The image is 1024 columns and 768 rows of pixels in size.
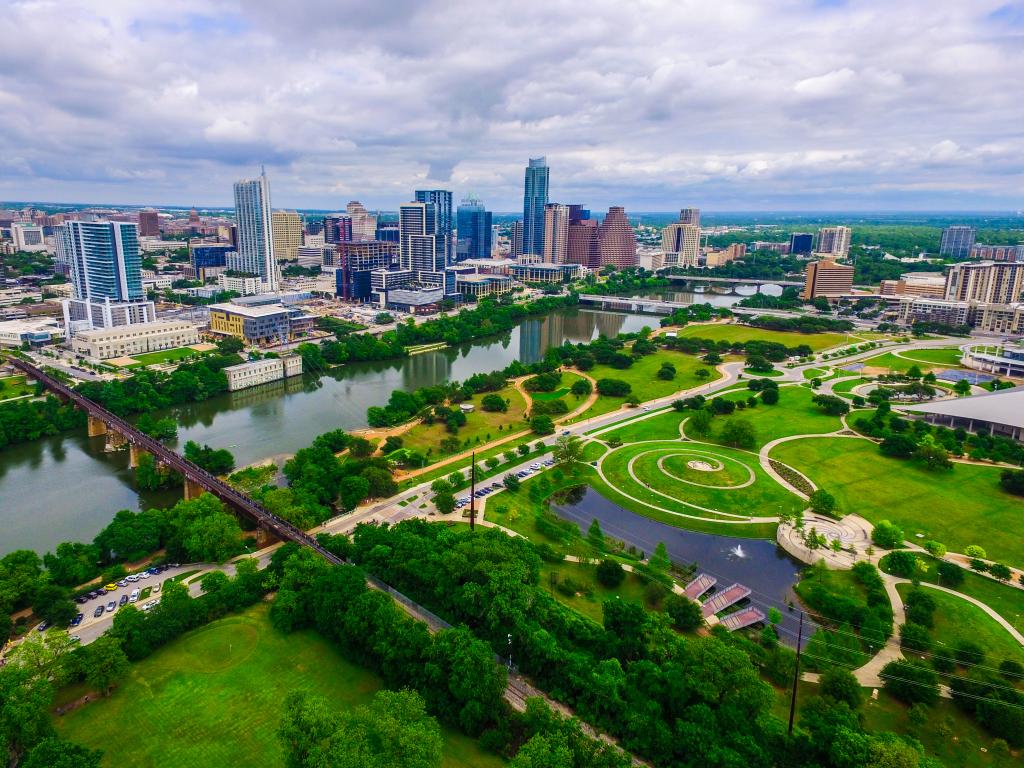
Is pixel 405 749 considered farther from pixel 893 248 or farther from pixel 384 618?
pixel 893 248

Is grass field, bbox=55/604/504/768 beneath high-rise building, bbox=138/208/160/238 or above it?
beneath

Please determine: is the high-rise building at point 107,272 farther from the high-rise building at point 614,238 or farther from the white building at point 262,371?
the high-rise building at point 614,238

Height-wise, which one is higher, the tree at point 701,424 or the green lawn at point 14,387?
the tree at point 701,424

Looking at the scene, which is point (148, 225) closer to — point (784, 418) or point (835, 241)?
point (784, 418)

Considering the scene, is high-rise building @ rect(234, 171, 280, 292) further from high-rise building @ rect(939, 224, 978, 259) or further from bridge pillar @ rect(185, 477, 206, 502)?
high-rise building @ rect(939, 224, 978, 259)

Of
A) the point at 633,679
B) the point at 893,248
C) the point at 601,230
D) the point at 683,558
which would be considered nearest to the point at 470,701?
the point at 633,679

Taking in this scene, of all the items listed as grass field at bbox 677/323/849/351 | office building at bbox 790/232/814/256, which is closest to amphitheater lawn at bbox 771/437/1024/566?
grass field at bbox 677/323/849/351

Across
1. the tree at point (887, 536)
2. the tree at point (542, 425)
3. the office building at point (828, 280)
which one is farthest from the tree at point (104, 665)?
the office building at point (828, 280)
